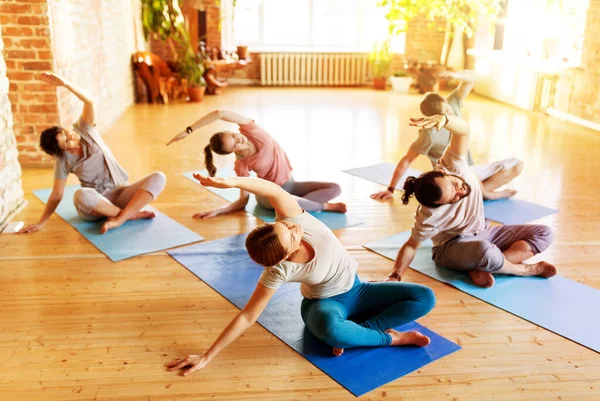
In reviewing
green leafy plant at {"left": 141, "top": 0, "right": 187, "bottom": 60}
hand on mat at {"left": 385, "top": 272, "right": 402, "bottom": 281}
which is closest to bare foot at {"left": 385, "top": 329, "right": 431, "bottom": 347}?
hand on mat at {"left": 385, "top": 272, "right": 402, "bottom": 281}

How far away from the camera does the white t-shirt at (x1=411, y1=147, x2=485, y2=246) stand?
275cm

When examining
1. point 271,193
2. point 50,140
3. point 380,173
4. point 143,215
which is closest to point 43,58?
point 50,140

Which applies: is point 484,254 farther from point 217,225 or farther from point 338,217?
point 217,225

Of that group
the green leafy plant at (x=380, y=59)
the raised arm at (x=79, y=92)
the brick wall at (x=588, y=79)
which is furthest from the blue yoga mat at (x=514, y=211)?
the green leafy plant at (x=380, y=59)

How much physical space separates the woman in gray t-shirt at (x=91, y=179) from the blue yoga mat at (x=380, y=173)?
6.20 feet

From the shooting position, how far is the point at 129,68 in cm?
820

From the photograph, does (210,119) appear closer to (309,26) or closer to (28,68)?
(28,68)

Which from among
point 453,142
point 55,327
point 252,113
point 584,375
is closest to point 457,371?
point 584,375

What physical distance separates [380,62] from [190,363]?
9.04 metres

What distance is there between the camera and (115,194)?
12.2 feet

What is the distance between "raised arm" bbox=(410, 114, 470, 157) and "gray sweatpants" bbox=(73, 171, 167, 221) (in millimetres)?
1693

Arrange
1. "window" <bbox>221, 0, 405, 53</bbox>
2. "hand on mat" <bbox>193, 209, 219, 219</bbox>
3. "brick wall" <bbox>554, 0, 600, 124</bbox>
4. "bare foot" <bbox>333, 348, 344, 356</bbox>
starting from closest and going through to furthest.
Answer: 1. "bare foot" <bbox>333, 348, 344, 356</bbox>
2. "hand on mat" <bbox>193, 209, 219, 219</bbox>
3. "brick wall" <bbox>554, 0, 600, 124</bbox>
4. "window" <bbox>221, 0, 405, 53</bbox>

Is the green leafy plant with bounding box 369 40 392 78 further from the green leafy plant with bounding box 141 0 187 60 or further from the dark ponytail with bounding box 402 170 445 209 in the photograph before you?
the dark ponytail with bounding box 402 170 445 209

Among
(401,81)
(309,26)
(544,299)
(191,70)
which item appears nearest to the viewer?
(544,299)
